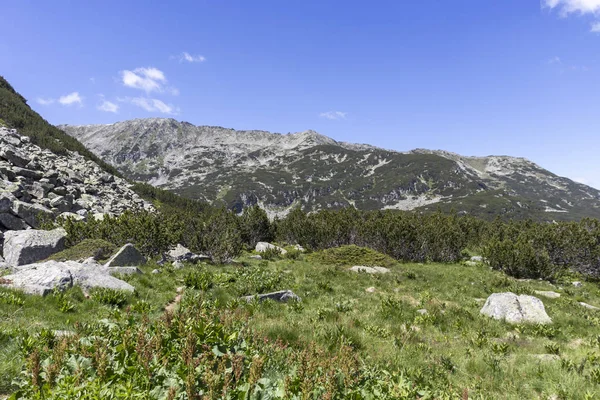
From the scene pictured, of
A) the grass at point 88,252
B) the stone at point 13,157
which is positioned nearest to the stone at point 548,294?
the grass at point 88,252

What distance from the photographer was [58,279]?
981 centimetres

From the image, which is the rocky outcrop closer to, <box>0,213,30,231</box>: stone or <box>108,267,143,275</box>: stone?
<box>108,267,143,275</box>: stone

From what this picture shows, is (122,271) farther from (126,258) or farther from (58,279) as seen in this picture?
(58,279)

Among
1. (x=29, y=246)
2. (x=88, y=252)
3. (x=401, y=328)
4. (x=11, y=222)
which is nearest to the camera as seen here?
(x=401, y=328)

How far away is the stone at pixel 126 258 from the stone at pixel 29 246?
492 cm

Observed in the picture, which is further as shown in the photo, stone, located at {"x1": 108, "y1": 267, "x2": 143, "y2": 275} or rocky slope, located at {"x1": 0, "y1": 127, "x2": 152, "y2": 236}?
rocky slope, located at {"x1": 0, "y1": 127, "x2": 152, "y2": 236}

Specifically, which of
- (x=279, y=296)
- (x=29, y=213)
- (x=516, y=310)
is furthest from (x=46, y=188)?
(x=516, y=310)

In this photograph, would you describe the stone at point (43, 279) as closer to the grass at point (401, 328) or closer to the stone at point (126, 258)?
the grass at point (401, 328)

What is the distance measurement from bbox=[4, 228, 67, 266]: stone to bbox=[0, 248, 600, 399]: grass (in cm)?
850

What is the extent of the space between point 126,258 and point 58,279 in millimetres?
7282

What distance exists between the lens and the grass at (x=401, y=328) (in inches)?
251

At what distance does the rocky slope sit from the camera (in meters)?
25.3

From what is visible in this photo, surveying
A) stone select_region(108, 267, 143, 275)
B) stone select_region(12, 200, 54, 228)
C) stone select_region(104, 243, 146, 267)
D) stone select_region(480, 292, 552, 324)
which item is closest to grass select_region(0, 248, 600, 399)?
stone select_region(480, 292, 552, 324)

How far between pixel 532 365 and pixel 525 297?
732 centimetres
